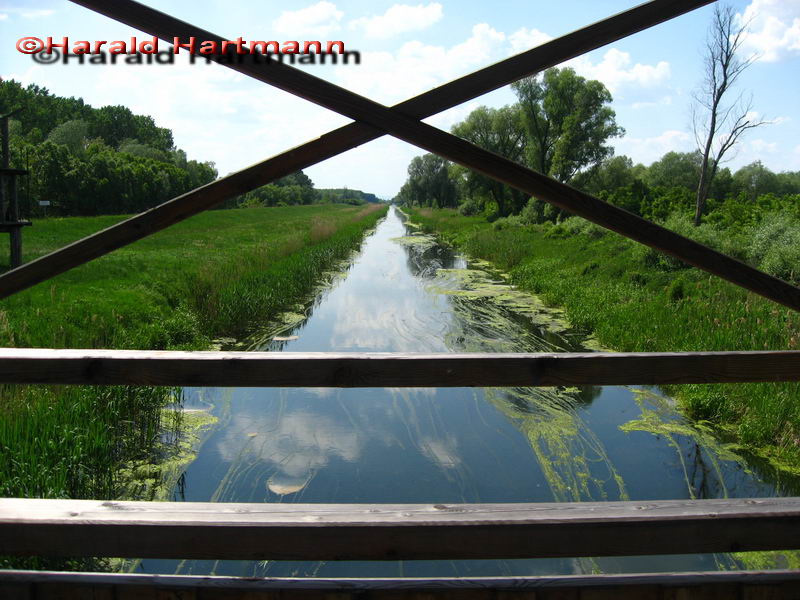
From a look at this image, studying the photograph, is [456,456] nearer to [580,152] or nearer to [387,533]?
[387,533]

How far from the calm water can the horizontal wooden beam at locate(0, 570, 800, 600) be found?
2.25 m

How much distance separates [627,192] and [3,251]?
2611 centimetres

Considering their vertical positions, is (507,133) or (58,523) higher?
(507,133)

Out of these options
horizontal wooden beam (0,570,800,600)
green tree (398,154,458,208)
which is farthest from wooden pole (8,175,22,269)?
green tree (398,154,458,208)

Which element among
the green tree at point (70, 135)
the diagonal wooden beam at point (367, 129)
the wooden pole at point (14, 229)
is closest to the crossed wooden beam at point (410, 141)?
the diagonal wooden beam at point (367, 129)

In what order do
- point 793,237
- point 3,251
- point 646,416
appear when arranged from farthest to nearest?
point 3,251, point 793,237, point 646,416

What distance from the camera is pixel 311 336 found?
9.20m

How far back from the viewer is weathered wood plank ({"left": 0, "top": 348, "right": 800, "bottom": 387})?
4.89 ft

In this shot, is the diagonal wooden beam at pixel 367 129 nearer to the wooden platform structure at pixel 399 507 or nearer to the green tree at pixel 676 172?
the wooden platform structure at pixel 399 507

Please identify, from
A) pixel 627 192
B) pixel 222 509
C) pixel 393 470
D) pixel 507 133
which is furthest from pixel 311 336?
pixel 507 133

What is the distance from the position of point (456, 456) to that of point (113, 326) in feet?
13.4

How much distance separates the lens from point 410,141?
1.55m

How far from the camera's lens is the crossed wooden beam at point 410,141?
1493 millimetres

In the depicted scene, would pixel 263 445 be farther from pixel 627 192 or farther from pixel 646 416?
pixel 627 192
